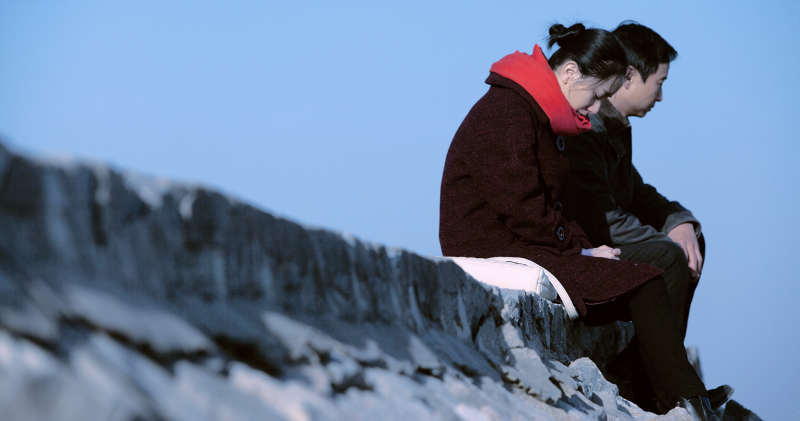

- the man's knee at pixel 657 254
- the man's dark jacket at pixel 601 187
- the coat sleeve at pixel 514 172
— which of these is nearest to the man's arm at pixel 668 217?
the man's dark jacket at pixel 601 187

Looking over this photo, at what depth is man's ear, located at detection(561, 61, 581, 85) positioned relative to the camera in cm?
265

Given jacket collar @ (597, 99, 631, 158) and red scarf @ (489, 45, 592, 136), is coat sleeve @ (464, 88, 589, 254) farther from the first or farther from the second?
jacket collar @ (597, 99, 631, 158)

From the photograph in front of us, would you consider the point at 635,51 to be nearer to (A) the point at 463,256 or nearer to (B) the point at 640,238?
(B) the point at 640,238

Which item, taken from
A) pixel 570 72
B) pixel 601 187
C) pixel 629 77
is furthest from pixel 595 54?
pixel 629 77

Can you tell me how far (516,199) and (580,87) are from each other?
2.12 ft

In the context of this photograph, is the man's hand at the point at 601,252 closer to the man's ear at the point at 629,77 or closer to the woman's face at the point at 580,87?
the woman's face at the point at 580,87

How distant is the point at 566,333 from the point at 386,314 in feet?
4.26

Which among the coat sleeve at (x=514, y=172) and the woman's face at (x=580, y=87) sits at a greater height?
the woman's face at (x=580, y=87)

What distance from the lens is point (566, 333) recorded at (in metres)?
2.44

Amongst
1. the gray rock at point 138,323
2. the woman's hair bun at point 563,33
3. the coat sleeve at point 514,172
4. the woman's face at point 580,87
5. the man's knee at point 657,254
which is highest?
the woman's hair bun at point 563,33

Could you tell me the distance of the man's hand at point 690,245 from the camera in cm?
305

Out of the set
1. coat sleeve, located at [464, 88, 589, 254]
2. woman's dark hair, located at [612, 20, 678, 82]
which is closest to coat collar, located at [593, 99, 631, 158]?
woman's dark hair, located at [612, 20, 678, 82]

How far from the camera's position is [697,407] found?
2.18 metres

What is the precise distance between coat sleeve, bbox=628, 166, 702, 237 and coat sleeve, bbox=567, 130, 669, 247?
0.53 m
